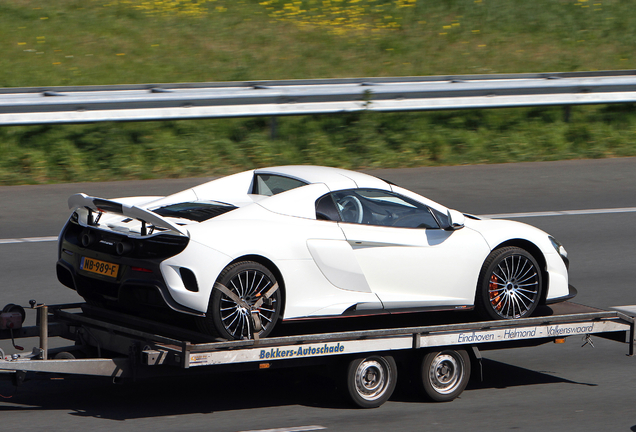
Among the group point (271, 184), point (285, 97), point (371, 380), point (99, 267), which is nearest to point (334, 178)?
point (271, 184)

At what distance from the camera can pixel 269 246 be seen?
701cm

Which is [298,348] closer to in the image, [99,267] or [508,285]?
[99,267]

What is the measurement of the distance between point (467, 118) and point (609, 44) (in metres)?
7.71

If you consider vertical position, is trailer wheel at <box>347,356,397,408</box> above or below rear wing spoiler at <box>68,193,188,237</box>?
below

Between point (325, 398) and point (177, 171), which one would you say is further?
point (177, 171)

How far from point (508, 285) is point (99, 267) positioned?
330 centimetres

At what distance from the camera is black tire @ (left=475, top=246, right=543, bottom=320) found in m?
7.95

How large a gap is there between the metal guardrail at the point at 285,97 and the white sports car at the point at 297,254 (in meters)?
7.43

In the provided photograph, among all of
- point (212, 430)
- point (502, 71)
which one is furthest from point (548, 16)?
point (212, 430)

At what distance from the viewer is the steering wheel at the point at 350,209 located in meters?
7.62

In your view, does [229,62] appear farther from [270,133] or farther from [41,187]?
[41,187]

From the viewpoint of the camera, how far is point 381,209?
7.86 meters

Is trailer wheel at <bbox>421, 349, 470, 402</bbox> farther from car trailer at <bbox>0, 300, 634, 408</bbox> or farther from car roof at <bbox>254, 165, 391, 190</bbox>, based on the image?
car roof at <bbox>254, 165, 391, 190</bbox>

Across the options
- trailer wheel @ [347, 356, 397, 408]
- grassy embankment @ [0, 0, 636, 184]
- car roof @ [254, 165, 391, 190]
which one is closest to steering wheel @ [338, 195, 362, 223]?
car roof @ [254, 165, 391, 190]
